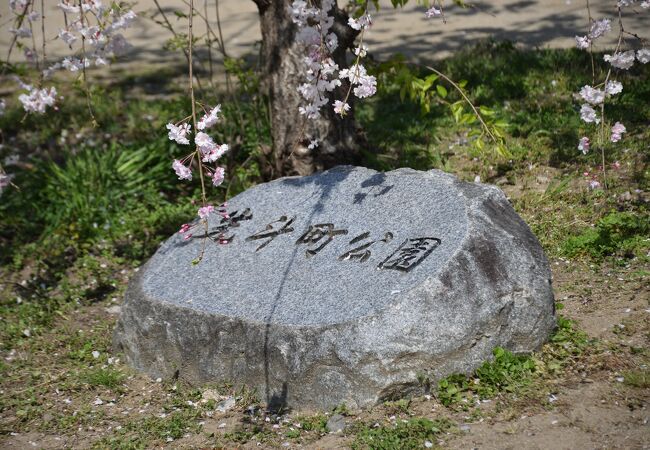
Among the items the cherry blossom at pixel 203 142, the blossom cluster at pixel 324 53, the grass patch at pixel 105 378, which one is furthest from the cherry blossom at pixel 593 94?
the grass patch at pixel 105 378

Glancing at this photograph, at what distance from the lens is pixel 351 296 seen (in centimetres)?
360

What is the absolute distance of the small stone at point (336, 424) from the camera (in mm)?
3475

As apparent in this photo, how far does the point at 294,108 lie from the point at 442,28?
3761 mm

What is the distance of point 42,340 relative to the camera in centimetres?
470

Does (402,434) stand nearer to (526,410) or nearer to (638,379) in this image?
(526,410)

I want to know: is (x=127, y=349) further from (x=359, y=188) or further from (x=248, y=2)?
(x=248, y=2)

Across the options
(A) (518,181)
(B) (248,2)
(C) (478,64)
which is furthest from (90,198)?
(B) (248,2)

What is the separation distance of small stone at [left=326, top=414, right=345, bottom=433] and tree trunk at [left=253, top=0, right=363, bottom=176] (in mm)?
1934

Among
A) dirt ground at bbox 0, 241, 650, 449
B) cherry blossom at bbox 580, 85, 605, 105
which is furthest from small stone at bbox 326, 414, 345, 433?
cherry blossom at bbox 580, 85, 605, 105

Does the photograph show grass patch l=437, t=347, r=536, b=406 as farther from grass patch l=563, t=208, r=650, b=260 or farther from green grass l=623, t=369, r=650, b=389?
grass patch l=563, t=208, r=650, b=260

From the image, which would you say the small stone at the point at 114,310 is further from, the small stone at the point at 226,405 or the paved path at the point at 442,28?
the paved path at the point at 442,28

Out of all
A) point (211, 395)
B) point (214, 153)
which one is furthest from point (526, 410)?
point (214, 153)

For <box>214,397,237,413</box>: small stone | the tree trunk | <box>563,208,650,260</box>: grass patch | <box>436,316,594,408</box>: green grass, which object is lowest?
<box>214,397,237,413</box>: small stone

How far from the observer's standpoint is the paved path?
25.3 feet
